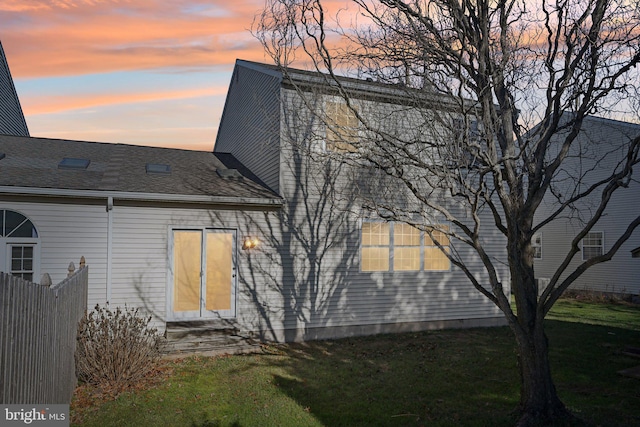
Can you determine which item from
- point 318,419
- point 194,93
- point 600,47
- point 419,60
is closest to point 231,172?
point 194,93

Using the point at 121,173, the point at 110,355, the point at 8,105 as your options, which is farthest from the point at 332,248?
the point at 8,105

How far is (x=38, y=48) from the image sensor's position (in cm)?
1133

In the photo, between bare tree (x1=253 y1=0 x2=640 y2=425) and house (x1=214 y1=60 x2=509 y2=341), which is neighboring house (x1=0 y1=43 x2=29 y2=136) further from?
bare tree (x1=253 y1=0 x2=640 y2=425)

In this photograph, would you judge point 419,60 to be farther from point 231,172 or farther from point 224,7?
point 231,172

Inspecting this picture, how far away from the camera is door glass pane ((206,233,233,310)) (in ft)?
38.4

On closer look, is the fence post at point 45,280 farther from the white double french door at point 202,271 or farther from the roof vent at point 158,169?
the roof vent at point 158,169

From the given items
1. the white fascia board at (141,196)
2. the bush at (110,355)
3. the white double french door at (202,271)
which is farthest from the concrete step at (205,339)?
the white fascia board at (141,196)

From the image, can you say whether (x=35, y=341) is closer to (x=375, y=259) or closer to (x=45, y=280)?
(x=45, y=280)

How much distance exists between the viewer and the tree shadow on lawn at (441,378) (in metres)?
6.92

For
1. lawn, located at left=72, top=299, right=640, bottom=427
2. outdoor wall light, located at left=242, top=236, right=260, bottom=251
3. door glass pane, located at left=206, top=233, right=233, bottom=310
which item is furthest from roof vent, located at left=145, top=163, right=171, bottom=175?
lawn, located at left=72, top=299, right=640, bottom=427

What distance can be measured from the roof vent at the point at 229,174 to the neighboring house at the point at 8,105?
319 inches

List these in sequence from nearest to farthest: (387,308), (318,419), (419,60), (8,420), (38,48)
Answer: (8,420), (318,419), (419,60), (38,48), (387,308)

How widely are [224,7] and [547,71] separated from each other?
5.40m

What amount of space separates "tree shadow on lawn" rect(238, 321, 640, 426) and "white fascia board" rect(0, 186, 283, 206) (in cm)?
337
